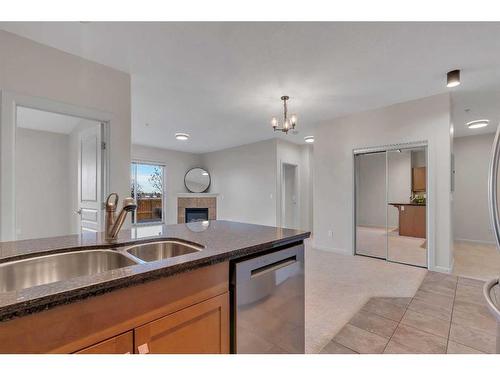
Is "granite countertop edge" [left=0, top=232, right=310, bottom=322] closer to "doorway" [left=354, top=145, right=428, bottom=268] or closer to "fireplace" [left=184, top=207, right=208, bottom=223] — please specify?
"doorway" [left=354, top=145, right=428, bottom=268]

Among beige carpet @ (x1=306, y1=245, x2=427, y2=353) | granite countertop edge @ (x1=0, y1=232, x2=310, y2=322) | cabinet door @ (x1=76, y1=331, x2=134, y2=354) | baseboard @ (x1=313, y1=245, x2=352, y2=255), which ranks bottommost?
beige carpet @ (x1=306, y1=245, x2=427, y2=353)

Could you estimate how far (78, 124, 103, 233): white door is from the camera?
2.70 m

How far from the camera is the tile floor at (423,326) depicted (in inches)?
69.2

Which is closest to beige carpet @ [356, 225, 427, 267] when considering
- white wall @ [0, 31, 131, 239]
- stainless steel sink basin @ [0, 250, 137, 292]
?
white wall @ [0, 31, 131, 239]

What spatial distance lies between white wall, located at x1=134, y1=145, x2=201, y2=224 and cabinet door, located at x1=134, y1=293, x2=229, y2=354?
6288 millimetres

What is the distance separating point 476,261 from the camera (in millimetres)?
3852

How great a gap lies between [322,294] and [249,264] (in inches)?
73.3

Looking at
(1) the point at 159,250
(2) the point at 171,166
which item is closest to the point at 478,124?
(1) the point at 159,250

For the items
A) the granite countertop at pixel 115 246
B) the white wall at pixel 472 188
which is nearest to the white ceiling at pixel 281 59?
the granite countertop at pixel 115 246

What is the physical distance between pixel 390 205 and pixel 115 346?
432 centimetres

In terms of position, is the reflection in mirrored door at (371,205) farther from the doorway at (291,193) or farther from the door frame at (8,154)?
the door frame at (8,154)

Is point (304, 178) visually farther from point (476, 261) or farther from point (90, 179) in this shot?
point (90, 179)

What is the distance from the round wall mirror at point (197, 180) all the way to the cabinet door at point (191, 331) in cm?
663
